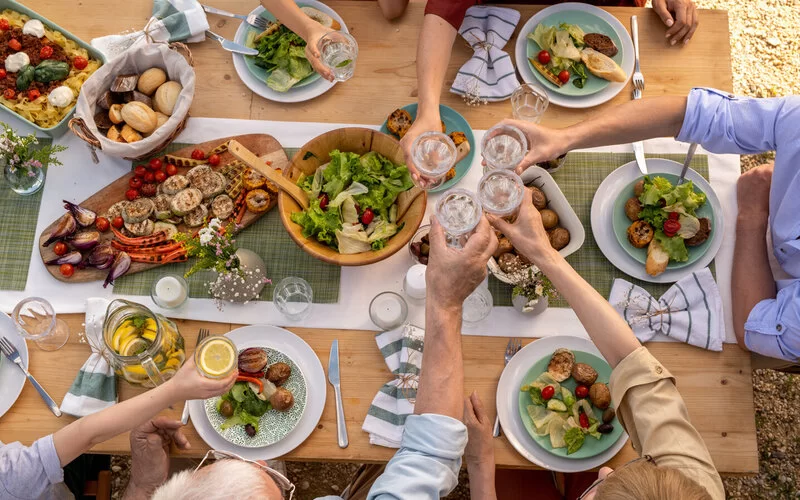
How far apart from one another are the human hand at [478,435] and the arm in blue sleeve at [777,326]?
88cm

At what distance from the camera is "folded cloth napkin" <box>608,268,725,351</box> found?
6.71 feet

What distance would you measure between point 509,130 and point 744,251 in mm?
912

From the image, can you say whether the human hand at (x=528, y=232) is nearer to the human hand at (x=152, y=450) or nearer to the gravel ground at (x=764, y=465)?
the human hand at (x=152, y=450)

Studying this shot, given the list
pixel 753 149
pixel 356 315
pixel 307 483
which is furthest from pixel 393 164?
pixel 307 483

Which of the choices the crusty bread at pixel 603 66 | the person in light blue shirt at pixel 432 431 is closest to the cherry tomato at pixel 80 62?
the person in light blue shirt at pixel 432 431

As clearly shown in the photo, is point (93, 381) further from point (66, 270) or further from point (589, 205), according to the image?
point (589, 205)

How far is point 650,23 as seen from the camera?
2.40 m

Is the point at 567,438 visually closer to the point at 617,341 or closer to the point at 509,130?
the point at 617,341

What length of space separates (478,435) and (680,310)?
0.80 meters

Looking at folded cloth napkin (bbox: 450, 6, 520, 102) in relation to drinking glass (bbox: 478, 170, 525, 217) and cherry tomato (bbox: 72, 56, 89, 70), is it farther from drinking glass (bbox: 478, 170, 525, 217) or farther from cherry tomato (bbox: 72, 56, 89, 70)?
cherry tomato (bbox: 72, 56, 89, 70)

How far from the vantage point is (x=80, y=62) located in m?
2.27

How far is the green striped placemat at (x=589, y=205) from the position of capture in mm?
2143

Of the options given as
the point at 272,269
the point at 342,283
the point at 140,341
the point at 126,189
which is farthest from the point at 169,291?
the point at 342,283

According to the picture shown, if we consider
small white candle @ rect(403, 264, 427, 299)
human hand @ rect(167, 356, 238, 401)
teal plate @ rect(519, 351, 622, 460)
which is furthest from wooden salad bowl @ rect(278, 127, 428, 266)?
teal plate @ rect(519, 351, 622, 460)
